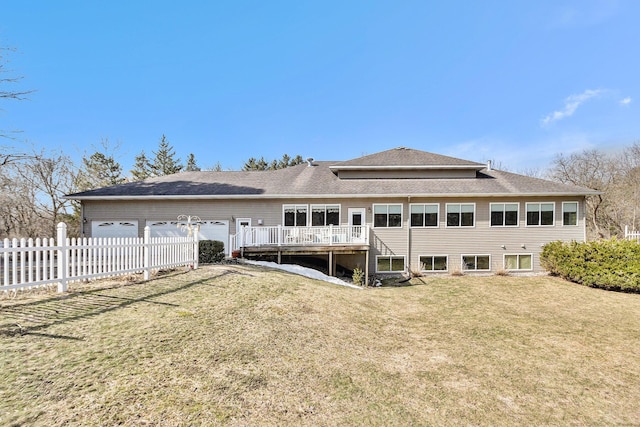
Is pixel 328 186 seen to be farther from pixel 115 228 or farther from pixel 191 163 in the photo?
pixel 191 163

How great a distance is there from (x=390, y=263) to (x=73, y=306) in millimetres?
11682

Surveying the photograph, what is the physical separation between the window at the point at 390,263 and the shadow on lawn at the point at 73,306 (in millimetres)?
9063

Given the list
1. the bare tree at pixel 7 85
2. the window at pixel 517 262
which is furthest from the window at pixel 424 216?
the bare tree at pixel 7 85

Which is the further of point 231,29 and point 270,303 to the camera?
point 231,29

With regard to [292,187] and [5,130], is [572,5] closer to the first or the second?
[292,187]

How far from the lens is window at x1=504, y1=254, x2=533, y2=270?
14016mm

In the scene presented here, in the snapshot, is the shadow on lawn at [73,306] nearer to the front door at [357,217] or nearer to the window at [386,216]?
the front door at [357,217]

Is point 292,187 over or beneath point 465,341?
over

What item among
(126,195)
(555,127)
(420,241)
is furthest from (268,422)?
(555,127)

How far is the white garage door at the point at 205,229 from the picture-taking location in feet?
46.1

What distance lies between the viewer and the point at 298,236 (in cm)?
1297

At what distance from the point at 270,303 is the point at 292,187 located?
8884 millimetres

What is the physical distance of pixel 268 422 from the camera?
2.70m

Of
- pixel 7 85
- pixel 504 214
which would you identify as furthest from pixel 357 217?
pixel 7 85
